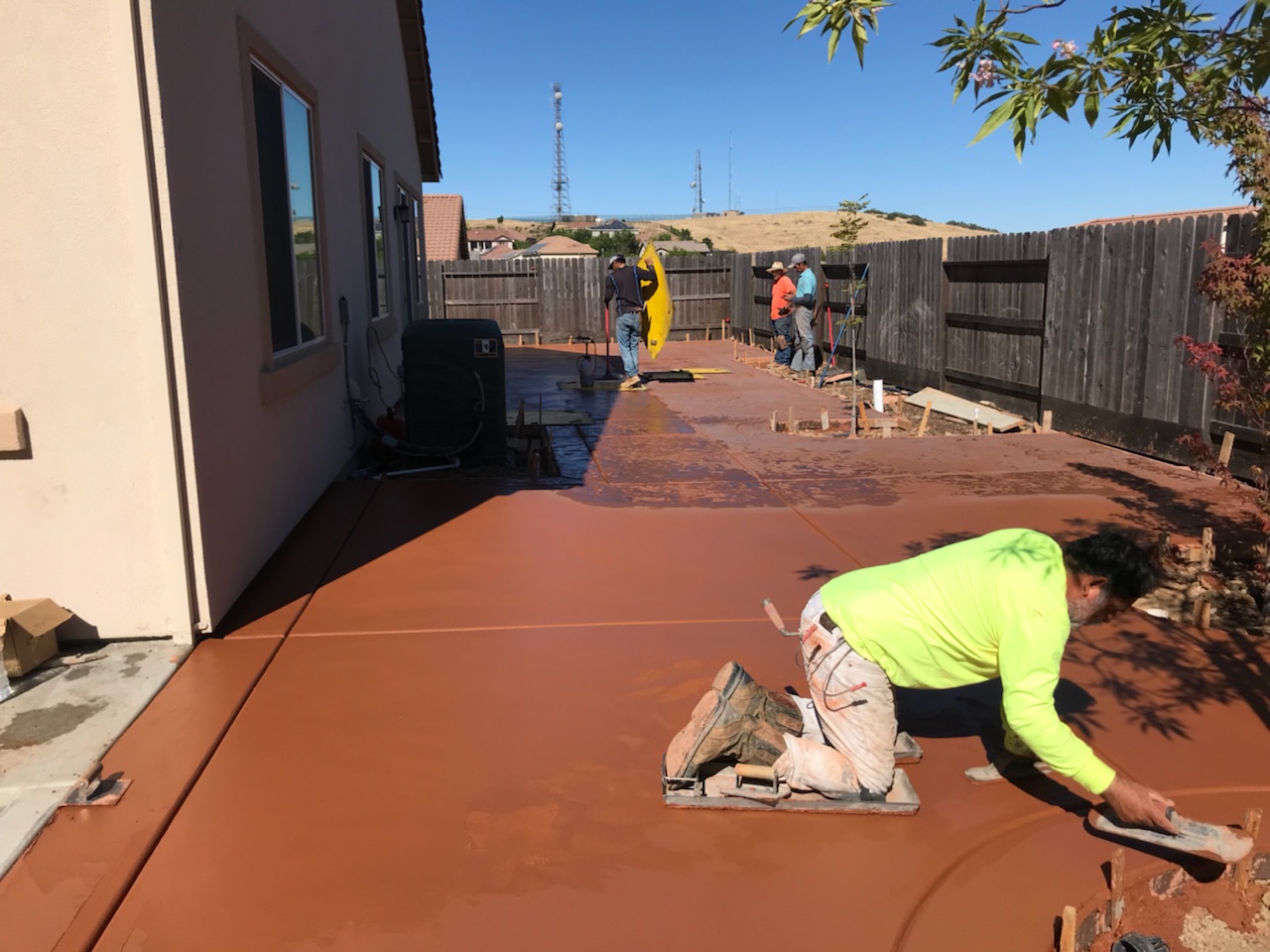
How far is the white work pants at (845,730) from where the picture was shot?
3213mm

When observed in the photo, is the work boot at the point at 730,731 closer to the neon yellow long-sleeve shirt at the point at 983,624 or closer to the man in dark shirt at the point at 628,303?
the neon yellow long-sleeve shirt at the point at 983,624

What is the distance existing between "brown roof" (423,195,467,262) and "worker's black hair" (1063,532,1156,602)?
28.3 meters

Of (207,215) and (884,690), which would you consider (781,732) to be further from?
(207,215)

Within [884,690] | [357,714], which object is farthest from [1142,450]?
[357,714]

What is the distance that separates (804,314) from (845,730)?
13324mm

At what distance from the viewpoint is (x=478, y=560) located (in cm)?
591

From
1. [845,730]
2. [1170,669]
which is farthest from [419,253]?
[845,730]

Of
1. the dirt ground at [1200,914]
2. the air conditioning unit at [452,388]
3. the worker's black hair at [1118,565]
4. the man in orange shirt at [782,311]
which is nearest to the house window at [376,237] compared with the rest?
the air conditioning unit at [452,388]

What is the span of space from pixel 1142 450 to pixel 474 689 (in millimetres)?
7409

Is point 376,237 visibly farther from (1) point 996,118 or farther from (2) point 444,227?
(2) point 444,227

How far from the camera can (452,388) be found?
8648 mm

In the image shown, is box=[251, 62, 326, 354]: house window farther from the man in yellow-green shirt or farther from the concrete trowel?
the concrete trowel

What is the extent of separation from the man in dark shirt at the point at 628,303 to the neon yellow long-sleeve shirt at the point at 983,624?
11.6 meters

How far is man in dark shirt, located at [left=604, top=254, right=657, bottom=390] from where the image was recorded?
47.8 ft
